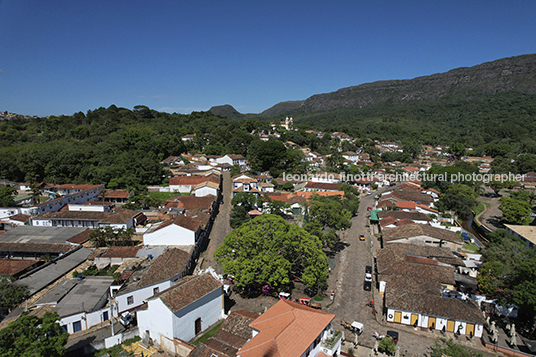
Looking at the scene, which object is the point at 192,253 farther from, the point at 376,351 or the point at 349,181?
the point at 349,181

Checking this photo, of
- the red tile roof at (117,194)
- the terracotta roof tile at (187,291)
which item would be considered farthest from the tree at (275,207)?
the red tile roof at (117,194)

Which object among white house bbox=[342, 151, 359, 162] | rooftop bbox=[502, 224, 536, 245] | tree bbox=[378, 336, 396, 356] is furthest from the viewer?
white house bbox=[342, 151, 359, 162]

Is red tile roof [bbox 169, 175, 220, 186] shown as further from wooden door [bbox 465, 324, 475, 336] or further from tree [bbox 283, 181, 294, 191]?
wooden door [bbox 465, 324, 475, 336]

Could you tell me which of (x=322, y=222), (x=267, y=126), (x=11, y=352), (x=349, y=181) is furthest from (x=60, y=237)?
(x=267, y=126)

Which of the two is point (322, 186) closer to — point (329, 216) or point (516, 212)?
point (329, 216)

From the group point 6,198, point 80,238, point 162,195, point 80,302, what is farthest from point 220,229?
point 6,198

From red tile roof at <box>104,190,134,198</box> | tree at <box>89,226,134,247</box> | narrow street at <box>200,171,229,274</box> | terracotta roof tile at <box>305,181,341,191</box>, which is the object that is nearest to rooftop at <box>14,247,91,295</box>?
tree at <box>89,226,134,247</box>
